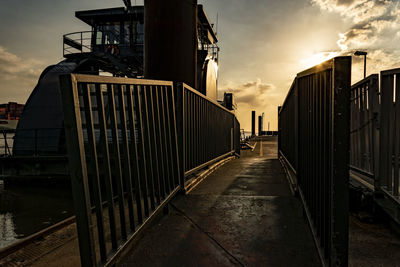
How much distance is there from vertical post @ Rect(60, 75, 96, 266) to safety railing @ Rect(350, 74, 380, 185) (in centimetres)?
364

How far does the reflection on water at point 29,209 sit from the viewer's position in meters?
8.72

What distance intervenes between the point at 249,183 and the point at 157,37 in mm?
3921

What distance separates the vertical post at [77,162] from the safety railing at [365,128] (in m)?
3.64

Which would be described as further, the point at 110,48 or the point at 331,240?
the point at 110,48

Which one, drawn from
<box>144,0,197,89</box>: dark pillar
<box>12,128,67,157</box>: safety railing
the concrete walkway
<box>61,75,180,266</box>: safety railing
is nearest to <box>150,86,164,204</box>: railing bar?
<box>61,75,180,266</box>: safety railing

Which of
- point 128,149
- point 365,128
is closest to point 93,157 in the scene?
point 128,149

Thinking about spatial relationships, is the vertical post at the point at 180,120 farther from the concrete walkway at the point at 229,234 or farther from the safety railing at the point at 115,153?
the concrete walkway at the point at 229,234

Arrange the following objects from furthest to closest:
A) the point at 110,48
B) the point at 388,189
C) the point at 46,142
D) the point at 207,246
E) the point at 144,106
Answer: the point at 110,48
the point at 46,142
the point at 388,189
the point at 144,106
the point at 207,246

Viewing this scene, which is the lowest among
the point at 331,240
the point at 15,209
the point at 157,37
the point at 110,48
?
the point at 15,209

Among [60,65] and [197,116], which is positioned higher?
[60,65]

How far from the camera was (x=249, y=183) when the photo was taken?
5719 millimetres

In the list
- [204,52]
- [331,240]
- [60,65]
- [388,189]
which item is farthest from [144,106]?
[60,65]

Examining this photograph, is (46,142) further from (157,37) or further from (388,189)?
(388,189)

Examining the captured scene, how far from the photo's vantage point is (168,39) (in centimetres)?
586
